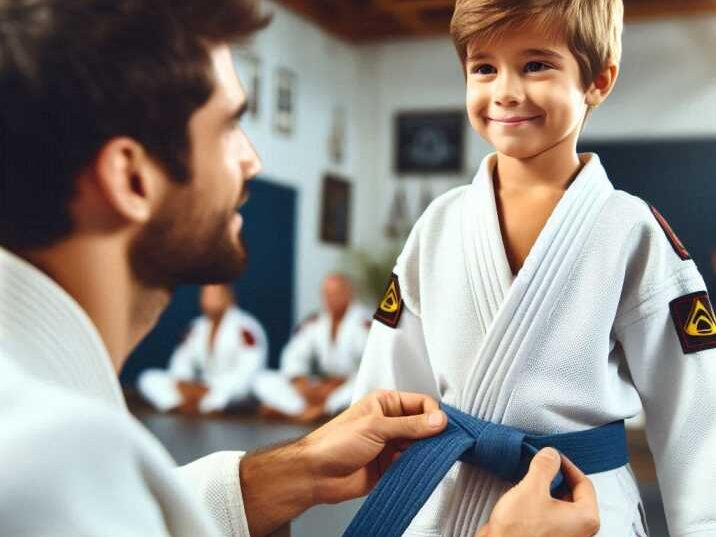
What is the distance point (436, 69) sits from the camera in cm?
1015

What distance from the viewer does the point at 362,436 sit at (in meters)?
1.10

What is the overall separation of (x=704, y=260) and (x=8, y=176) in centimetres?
896

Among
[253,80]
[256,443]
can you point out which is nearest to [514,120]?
[256,443]

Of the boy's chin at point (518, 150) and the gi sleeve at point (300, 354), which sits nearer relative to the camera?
the boy's chin at point (518, 150)

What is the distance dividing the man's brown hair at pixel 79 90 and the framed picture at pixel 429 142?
9.47 metres

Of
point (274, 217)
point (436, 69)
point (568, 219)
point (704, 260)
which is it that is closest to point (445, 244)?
point (568, 219)

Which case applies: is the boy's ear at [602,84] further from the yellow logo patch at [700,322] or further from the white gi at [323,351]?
the white gi at [323,351]

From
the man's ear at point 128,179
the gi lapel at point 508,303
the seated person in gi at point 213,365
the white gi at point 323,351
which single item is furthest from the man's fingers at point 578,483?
the seated person in gi at point 213,365

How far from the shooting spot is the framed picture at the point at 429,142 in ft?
32.8

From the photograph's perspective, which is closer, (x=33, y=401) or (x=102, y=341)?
(x=33, y=401)

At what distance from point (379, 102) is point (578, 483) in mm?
9764

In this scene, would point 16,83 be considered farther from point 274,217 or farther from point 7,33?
point 274,217

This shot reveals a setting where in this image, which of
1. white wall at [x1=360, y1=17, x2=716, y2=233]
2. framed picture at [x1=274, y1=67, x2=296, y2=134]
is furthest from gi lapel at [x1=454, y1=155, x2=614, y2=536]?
white wall at [x1=360, y1=17, x2=716, y2=233]

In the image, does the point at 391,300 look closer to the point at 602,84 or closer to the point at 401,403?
the point at 401,403
